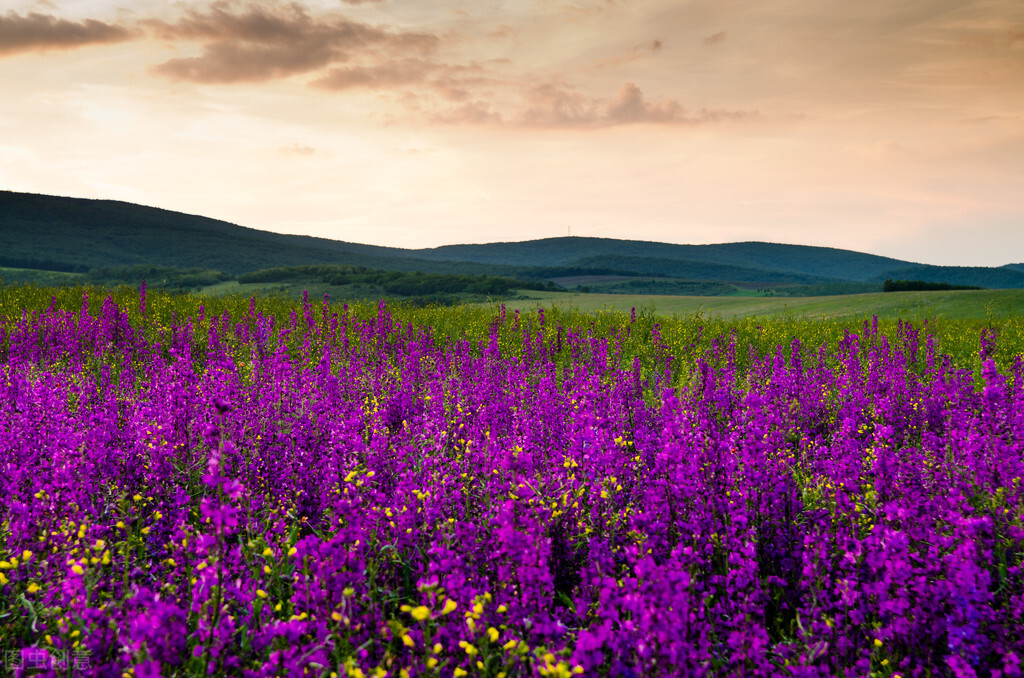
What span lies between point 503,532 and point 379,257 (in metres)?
110

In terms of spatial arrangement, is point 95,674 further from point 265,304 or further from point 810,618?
point 265,304

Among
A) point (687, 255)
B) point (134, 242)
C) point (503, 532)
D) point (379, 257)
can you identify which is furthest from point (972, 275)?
point (134, 242)

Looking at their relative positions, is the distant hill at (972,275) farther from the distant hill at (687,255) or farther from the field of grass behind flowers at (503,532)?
the field of grass behind flowers at (503,532)

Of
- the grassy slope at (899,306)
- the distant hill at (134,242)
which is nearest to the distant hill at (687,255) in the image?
the distant hill at (134,242)

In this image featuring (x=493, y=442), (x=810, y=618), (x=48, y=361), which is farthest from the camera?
(x=48, y=361)

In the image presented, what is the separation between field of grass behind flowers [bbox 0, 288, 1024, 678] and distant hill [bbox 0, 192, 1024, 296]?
156ft

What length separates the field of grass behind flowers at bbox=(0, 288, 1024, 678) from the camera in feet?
7.82

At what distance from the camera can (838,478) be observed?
4.14m

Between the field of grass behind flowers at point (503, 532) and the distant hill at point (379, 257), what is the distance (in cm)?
4749

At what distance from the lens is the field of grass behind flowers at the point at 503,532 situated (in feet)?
7.82

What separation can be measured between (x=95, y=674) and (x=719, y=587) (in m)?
2.91

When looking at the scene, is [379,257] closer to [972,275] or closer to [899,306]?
[899,306]

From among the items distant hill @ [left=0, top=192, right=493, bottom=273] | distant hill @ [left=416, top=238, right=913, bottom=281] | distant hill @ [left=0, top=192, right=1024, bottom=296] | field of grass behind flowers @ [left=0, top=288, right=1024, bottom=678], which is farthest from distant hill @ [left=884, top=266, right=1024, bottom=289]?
field of grass behind flowers @ [left=0, top=288, right=1024, bottom=678]

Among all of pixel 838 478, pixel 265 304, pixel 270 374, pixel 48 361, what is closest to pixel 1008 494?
pixel 838 478
